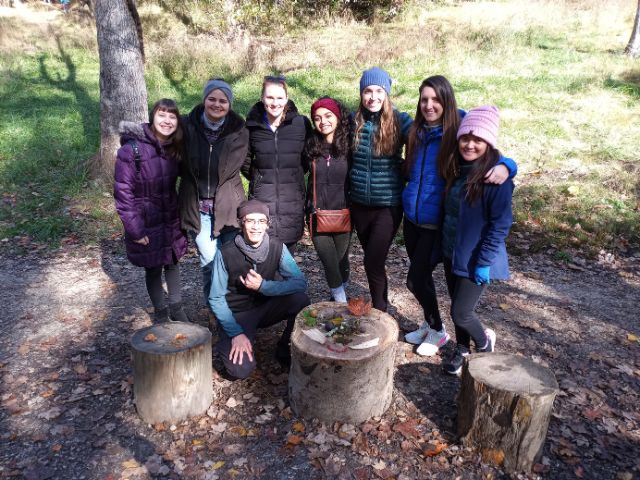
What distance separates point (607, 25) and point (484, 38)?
6779 mm

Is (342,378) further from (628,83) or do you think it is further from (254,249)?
(628,83)

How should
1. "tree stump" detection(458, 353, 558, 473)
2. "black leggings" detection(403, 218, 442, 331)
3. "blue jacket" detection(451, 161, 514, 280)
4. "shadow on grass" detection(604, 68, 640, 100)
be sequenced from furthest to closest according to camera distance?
1. "shadow on grass" detection(604, 68, 640, 100)
2. "black leggings" detection(403, 218, 442, 331)
3. "blue jacket" detection(451, 161, 514, 280)
4. "tree stump" detection(458, 353, 558, 473)

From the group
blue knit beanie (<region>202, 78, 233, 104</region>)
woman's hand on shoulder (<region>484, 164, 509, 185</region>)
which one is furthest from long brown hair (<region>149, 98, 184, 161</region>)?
woman's hand on shoulder (<region>484, 164, 509, 185</region>)

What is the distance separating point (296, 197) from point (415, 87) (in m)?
9.83

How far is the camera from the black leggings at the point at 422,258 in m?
4.06

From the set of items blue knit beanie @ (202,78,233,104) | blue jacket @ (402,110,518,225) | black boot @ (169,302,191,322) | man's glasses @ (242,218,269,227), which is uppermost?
blue knit beanie @ (202,78,233,104)

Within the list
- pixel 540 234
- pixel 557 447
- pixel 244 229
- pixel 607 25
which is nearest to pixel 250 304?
pixel 244 229

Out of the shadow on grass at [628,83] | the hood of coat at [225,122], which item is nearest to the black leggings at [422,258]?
the hood of coat at [225,122]

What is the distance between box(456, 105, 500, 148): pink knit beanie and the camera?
3.46m

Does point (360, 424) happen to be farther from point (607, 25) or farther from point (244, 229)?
point (607, 25)

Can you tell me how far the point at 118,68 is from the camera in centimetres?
821

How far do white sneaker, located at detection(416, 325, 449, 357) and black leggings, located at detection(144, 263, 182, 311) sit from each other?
2358 mm

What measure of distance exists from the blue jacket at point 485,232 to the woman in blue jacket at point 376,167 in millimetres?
751

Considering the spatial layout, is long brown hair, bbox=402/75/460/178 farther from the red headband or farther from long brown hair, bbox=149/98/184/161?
long brown hair, bbox=149/98/184/161
